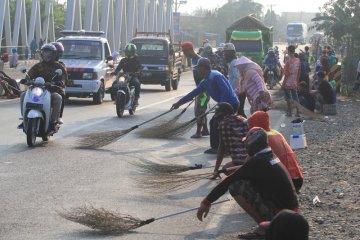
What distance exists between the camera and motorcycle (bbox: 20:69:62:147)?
13.2m

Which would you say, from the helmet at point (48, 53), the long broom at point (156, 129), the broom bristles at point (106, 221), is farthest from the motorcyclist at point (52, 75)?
the broom bristles at point (106, 221)

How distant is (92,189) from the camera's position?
31.8 feet

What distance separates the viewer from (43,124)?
44.3 feet

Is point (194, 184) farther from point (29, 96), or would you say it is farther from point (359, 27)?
point (359, 27)

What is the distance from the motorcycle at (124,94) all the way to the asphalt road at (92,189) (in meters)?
2.40

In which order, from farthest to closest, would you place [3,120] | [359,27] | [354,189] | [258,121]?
[359,27] → [3,120] → [354,189] → [258,121]

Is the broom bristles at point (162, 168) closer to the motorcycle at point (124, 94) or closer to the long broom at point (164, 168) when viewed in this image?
the long broom at point (164, 168)

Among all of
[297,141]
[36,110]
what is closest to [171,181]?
[36,110]

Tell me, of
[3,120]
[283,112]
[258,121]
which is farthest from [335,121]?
[258,121]

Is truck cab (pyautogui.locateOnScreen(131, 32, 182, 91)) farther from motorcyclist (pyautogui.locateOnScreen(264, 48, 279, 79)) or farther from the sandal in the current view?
the sandal

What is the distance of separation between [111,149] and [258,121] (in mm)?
5790

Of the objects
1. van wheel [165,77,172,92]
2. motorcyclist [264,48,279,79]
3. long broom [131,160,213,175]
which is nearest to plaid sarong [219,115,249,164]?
long broom [131,160,213,175]

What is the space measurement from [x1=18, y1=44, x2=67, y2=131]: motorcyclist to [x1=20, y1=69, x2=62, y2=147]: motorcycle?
5.4 inches

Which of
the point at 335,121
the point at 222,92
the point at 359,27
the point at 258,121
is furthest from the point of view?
the point at 359,27
